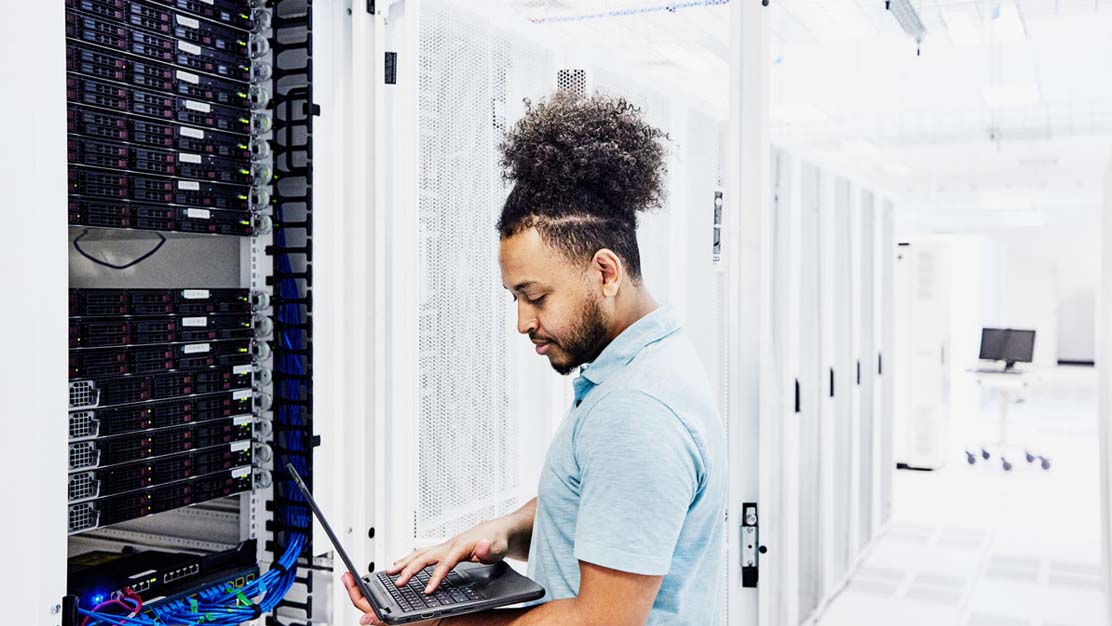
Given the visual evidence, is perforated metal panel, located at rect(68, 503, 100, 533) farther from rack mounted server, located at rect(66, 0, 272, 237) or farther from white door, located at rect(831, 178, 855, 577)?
white door, located at rect(831, 178, 855, 577)

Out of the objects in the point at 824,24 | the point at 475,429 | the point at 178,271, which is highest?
the point at 824,24

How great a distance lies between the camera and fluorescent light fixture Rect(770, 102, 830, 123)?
7.58m

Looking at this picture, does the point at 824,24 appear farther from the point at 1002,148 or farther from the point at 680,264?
the point at 1002,148

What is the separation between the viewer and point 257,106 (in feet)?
6.06

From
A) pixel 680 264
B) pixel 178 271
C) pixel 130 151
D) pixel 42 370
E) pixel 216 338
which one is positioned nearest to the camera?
pixel 42 370

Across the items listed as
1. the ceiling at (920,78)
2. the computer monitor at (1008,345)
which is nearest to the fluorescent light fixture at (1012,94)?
the ceiling at (920,78)

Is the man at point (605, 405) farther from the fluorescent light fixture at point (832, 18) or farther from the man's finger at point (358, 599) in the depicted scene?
the fluorescent light fixture at point (832, 18)

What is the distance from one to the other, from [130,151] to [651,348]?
103 centimetres

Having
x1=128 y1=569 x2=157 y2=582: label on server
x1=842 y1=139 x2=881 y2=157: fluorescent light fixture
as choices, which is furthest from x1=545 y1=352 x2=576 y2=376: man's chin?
x1=842 y1=139 x2=881 y2=157: fluorescent light fixture

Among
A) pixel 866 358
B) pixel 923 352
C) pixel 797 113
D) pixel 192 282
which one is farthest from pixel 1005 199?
pixel 192 282

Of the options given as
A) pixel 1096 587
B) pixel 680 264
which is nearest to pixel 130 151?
pixel 680 264

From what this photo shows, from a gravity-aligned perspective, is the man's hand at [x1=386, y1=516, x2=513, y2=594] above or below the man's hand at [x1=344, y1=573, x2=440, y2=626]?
above

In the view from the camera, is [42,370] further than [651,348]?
Yes

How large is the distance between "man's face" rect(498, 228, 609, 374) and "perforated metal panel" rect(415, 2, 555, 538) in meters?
0.77
